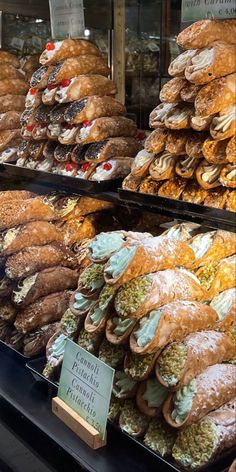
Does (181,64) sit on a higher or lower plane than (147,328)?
higher

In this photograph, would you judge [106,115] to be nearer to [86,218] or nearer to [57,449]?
[86,218]

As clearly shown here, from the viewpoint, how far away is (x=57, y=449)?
5.35 feet

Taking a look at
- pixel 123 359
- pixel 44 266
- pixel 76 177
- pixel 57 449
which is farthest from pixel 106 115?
pixel 57 449

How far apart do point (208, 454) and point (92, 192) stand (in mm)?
992

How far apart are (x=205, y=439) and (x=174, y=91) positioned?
90 centimetres

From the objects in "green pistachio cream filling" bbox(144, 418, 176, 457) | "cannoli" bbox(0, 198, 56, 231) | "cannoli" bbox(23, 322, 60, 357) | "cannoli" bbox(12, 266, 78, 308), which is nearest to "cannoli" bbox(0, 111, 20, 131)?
"cannoli" bbox(0, 198, 56, 231)

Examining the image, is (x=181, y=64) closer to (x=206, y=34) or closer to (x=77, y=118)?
(x=206, y=34)

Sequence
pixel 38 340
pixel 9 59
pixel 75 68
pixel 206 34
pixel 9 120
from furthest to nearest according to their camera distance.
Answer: pixel 9 59 < pixel 9 120 < pixel 75 68 < pixel 38 340 < pixel 206 34

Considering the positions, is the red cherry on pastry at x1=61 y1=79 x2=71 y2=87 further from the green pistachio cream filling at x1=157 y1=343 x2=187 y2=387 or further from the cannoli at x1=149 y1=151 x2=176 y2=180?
the green pistachio cream filling at x1=157 y1=343 x2=187 y2=387

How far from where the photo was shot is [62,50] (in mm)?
2176

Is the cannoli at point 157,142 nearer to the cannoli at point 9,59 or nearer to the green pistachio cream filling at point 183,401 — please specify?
the green pistachio cream filling at point 183,401

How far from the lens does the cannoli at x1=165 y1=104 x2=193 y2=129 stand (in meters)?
1.63

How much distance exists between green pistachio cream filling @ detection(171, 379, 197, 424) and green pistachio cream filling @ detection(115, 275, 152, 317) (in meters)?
0.22

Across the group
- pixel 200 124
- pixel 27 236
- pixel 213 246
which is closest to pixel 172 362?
pixel 213 246
